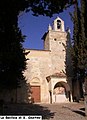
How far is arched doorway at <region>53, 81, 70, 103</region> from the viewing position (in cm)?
3022

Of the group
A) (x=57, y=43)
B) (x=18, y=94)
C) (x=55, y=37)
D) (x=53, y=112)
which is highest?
(x=55, y=37)

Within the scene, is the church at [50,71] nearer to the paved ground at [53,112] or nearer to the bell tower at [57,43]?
the bell tower at [57,43]

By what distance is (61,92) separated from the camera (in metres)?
31.2

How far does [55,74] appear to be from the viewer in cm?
2978

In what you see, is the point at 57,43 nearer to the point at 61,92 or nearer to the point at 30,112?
the point at 61,92

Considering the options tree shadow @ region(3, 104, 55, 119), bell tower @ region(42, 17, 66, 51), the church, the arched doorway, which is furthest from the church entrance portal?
tree shadow @ region(3, 104, 55, 119)

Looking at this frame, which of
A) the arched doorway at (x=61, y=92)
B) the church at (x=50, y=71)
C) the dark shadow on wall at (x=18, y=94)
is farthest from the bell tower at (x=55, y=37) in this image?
the dark shadow on wall at (x=18, y=94)

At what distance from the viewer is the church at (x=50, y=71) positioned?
97.8 ft

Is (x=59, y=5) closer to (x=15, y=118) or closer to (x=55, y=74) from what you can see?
(x=15, y=118)

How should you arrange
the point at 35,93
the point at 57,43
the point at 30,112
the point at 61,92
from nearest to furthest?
the point at 30,112, the point at 35,93, the point at 61,92, the point at 57,43

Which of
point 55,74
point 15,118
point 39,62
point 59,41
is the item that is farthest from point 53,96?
point 15,118

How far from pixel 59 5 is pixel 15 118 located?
486 cm

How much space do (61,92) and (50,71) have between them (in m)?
3.03

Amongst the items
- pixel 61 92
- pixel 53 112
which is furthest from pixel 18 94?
pixel 53 112
